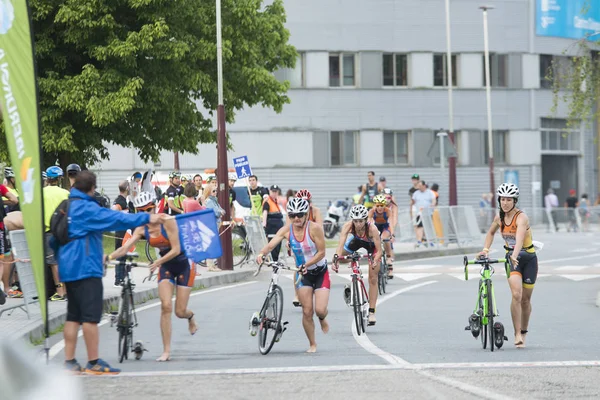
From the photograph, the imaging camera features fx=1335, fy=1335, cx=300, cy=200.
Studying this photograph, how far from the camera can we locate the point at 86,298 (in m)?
11.5

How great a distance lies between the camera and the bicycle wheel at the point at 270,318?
13.7 metres

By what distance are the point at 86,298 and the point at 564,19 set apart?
5277 centimetres

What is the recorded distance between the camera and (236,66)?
3900 cm

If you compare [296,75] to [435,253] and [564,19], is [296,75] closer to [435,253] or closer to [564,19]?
[564,19]

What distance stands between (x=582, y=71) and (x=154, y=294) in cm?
902

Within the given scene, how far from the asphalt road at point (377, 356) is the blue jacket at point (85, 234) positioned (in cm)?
94

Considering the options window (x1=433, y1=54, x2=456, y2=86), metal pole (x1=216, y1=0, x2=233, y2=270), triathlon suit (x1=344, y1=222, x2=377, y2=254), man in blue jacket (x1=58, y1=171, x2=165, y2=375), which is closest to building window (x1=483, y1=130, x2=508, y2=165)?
window (x1=433, y1=54, x2=456, y2=86)

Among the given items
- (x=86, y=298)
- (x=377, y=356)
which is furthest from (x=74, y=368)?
(x=377, y=356)

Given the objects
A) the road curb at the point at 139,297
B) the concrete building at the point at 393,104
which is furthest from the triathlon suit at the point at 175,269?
the concrete building at the point at 393,104

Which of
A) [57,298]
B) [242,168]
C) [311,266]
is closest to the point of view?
[311,266]

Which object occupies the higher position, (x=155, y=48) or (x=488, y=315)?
(x=155, y=48)

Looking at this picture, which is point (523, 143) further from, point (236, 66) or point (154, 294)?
point (154, 294)

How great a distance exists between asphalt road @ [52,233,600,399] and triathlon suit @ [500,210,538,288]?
76 cm

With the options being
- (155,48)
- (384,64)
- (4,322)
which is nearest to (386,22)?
(384,64)
